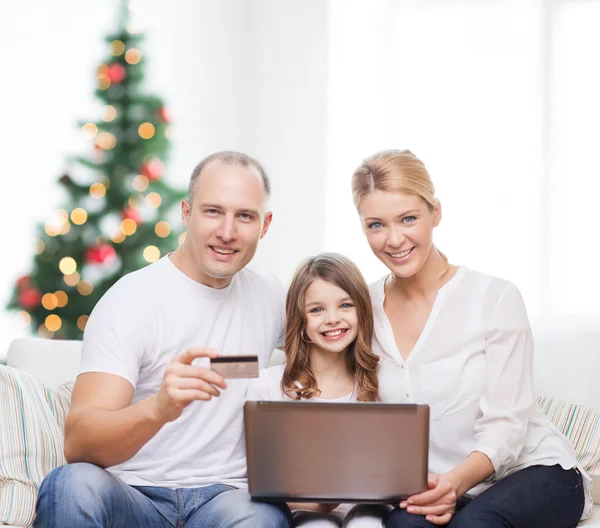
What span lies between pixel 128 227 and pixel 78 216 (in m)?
0.25

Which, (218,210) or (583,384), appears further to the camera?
(583,384)

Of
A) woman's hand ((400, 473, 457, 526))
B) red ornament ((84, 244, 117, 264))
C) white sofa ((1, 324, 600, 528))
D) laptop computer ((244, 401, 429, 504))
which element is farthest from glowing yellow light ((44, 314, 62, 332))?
woman's hand ((400, 473, 457, 526))

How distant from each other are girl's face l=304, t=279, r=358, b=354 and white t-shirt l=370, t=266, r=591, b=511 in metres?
0.10

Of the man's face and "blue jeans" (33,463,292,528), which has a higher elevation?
the man's face

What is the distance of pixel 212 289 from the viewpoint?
1955 millimetres

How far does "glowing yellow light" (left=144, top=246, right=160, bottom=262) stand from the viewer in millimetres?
3990

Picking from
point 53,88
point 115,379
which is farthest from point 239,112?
point 115,379

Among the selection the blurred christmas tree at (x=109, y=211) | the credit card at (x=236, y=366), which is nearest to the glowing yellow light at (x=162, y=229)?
the blurred christmas tree at (x=109, y=211)

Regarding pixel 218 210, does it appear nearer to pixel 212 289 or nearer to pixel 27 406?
pixel 212 289

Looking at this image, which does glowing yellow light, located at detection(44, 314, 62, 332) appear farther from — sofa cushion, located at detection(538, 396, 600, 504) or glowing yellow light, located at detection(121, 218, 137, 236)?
sofa cushion, located at detection(538, 396, 600, 504)

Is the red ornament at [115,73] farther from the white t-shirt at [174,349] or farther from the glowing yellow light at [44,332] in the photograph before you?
the white t-shirt at [174,349]

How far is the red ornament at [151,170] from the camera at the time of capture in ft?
13.1

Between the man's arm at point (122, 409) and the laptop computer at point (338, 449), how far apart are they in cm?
16

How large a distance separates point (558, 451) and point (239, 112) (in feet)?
10.9
